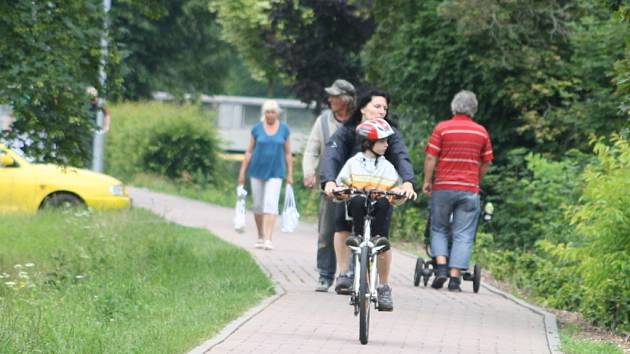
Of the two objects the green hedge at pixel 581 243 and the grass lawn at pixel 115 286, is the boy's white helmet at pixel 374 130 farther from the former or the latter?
the green hedge at pixel 581 243

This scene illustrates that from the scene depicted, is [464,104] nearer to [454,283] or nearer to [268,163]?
[454,283]

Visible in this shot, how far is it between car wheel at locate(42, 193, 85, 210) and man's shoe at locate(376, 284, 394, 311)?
41.7 feet

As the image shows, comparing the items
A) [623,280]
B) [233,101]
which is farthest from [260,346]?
[233,101]

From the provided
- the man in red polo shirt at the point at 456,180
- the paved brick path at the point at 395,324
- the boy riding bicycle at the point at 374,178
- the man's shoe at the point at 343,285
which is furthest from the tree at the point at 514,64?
the boy riding bicycle at the point at 374,178

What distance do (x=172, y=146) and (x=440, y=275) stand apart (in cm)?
2227

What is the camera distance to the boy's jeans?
14516 millimetres

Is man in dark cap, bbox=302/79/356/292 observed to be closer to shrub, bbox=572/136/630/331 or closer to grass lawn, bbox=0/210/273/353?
grass lawn, bbox=0/210/273/353

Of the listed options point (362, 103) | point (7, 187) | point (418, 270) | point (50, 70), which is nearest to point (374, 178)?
point (362, 103)

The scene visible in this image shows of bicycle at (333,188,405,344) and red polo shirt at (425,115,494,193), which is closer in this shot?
bicycle at (333,188,405,344)

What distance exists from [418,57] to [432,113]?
1.04 meters

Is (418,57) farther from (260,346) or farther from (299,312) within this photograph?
(260,346)

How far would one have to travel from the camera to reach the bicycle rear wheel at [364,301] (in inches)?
392

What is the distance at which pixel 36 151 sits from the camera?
16.2 metres

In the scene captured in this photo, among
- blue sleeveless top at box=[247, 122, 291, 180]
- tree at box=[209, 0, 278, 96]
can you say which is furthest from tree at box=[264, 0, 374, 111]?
blue sleeveless top at box=[247, 122, 291, 180]
